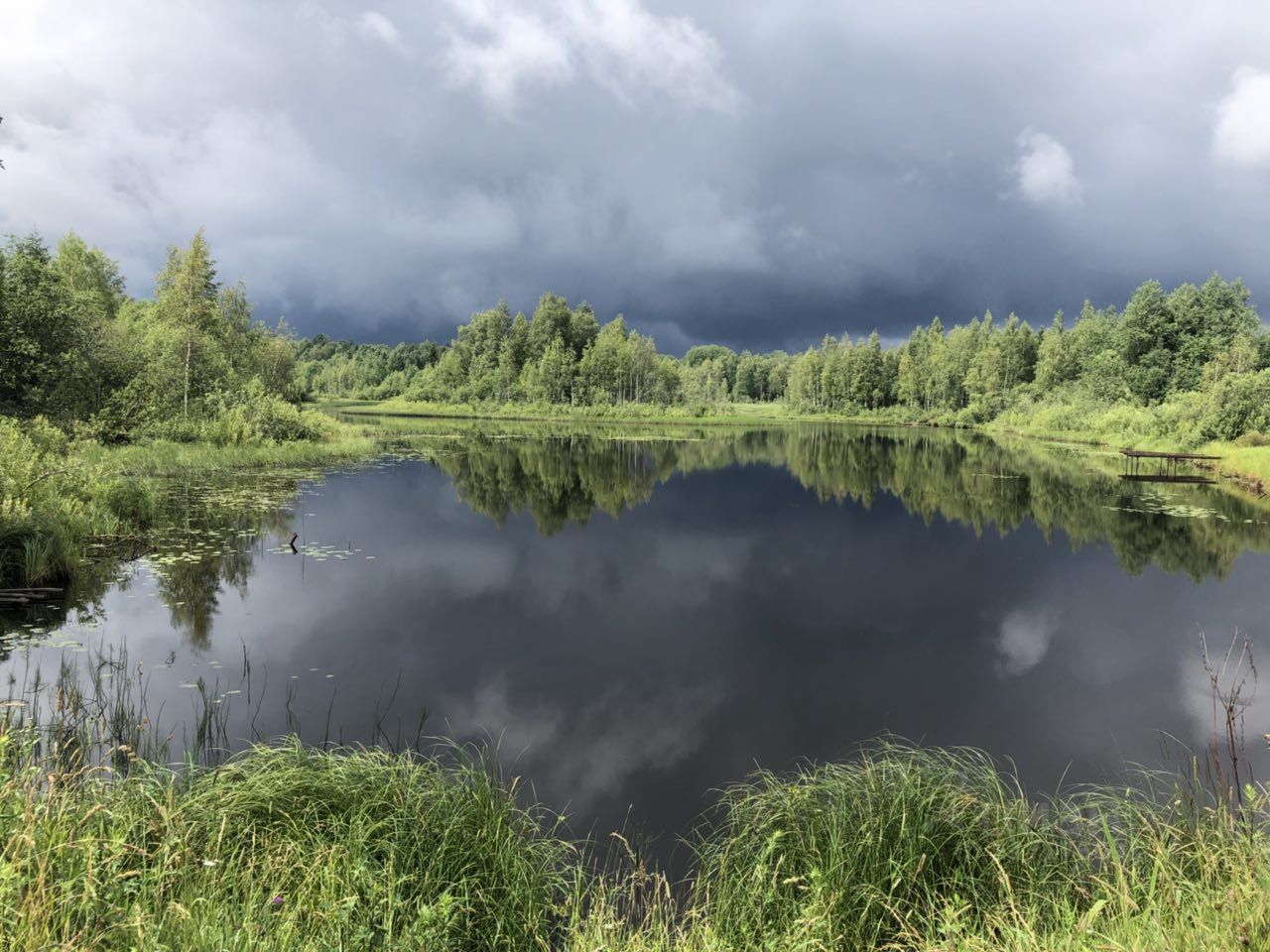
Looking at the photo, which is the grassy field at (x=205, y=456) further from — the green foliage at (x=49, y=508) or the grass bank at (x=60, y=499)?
the green foliage at (x=49, y=508)

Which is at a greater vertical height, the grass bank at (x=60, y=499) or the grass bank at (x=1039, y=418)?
the grass bank at (x=1039, y=418)

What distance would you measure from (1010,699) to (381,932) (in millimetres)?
8926

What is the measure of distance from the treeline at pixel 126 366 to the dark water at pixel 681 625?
20.8 feet

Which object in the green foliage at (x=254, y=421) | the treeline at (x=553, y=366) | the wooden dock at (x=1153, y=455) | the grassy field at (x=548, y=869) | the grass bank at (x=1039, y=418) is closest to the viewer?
the grassy field at (x=548, y=869)

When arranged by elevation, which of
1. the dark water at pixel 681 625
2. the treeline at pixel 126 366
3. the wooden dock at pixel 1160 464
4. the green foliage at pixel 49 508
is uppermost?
the treeline at pixel 126 366

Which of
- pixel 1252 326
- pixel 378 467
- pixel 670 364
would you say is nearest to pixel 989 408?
pixel 1252 326

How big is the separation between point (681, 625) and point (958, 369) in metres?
103

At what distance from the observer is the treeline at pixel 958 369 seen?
186 ft

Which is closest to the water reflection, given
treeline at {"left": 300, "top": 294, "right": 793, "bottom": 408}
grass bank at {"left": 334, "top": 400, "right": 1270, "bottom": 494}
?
grass bank at {"left": 334, "top": 400, "right": 1270, "bottom": 494}

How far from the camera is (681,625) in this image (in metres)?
13.1

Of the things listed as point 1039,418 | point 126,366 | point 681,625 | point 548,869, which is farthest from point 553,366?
point 548,869

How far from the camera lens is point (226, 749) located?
7.24m

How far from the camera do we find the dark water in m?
8.48

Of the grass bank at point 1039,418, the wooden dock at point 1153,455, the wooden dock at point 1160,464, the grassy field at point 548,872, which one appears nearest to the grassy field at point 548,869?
the grassy field at point 548,872
